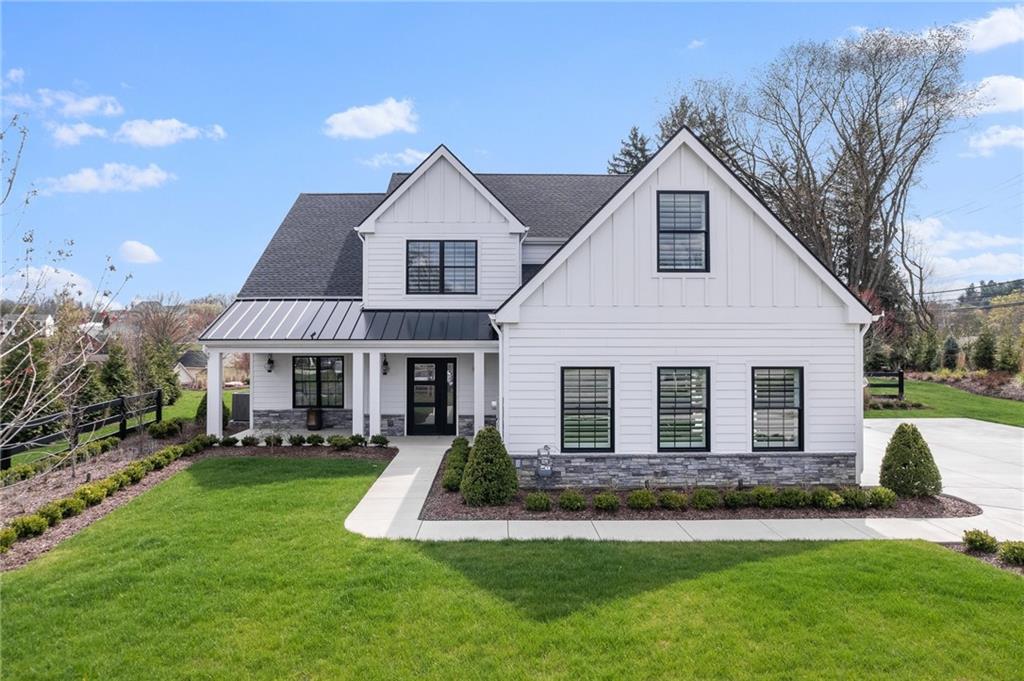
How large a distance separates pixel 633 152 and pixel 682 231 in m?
45.7

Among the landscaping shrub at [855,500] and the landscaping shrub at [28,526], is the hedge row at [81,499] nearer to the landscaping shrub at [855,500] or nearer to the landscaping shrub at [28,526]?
the landscaping shrub at [28,526]

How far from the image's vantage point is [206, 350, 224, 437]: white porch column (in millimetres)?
15305

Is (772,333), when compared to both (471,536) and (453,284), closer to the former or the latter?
(471,536)

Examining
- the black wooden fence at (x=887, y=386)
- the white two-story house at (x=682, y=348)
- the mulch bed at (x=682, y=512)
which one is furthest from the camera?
the black wooden fence at (x=887, y=386)

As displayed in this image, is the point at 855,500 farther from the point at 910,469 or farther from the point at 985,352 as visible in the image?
the point at 985,352

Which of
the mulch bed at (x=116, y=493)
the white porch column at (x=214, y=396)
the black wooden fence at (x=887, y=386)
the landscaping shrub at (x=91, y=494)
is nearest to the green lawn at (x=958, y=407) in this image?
the black wooden fence at (x=887, y=386)

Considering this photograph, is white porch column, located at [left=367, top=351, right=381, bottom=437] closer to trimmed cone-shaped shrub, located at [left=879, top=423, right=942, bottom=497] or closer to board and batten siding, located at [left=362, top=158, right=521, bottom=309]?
board and batten siding, located at [left=362, top=158, right=521, bottom=309]

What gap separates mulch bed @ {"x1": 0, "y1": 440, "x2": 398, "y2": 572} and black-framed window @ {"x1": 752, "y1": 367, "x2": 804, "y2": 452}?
8.63m

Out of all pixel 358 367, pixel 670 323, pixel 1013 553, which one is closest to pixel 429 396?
pixel 358 367

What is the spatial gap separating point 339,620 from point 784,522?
23.6 ft

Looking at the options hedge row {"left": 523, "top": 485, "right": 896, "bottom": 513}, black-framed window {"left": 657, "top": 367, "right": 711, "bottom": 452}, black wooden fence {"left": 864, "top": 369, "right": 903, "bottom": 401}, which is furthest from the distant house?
black wooden fence {"left": 864, "top": 369, "right": 903, "bottom": 401}

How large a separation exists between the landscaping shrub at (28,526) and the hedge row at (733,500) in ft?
25.1

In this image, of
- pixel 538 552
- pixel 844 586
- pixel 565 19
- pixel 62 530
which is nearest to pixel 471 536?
pixel 538 552

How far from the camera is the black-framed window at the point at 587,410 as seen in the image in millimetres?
10977
